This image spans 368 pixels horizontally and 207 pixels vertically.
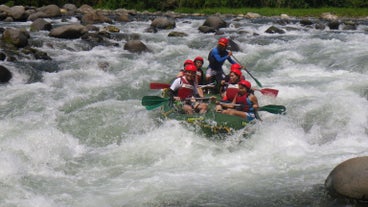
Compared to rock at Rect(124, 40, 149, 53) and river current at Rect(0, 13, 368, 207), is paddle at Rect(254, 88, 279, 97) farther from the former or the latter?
rock at Rect(124, 40, 149, 53)

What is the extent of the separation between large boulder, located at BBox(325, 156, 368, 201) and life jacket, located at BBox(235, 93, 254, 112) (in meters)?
2.82

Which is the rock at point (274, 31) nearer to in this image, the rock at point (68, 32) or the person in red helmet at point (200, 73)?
the rock at point (68, 32)

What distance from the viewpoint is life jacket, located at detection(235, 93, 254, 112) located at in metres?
8.20

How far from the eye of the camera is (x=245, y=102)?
825cm

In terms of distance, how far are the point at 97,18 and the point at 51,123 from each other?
14.1 meters

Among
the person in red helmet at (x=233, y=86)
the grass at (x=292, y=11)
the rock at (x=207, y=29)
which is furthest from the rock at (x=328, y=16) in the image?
the person in red helmet at (x=233, y=86)

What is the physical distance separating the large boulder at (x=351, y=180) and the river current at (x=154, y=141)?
164mm

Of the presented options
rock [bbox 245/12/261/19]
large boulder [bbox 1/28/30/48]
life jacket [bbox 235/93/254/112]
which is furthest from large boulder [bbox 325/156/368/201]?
rock [bbox 245/12/261/19]

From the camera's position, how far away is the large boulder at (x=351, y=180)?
202 inches

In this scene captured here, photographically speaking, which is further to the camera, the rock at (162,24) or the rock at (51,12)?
the rock at (51,12)

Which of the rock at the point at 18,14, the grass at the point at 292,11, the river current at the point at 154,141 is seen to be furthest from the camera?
the grass at the point at 292,11

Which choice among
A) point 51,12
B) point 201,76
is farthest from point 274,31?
point 51,12

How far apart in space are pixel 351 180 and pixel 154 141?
3.31 metres

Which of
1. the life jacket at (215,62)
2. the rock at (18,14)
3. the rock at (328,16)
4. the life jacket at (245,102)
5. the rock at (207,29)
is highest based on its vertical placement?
the life jacket at (215,62)
